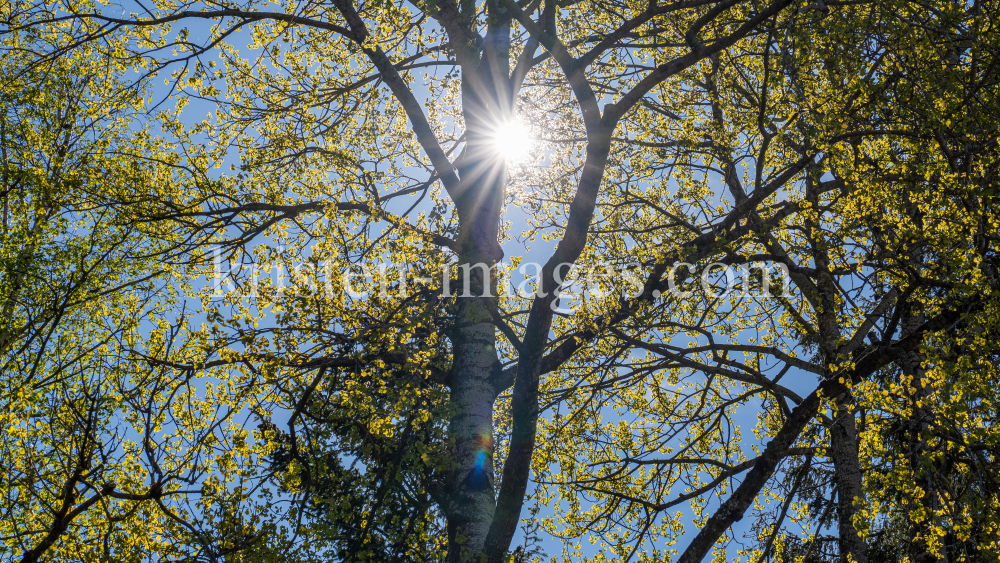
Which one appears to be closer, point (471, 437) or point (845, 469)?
point (471, 437)

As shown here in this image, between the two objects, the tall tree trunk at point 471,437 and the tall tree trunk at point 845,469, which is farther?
the tall tree trunk at point 845,469

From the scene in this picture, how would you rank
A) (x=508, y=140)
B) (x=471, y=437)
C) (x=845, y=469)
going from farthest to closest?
(x=508, y=140) < (x=845, y=469) < (x=471, y=437)

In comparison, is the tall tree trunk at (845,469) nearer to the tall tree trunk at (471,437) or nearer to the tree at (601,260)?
the tree at (601,260)

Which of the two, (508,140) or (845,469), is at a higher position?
(508,140)

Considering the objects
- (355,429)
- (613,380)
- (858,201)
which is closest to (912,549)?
(613,380)

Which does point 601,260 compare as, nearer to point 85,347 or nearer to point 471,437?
point 471,437

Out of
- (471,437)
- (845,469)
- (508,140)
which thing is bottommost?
(471,437)

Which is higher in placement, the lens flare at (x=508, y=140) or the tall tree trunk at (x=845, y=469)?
the lens flare at (x=508, y=140)

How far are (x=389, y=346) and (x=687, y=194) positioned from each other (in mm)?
4355

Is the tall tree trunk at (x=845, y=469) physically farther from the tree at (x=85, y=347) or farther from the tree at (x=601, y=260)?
the tree at (x=85, y=347)

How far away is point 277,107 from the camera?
26.2 ft

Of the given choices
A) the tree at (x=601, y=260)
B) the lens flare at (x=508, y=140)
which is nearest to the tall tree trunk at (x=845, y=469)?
the tree at (x=601, y=260)

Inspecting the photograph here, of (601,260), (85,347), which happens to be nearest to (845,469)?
→ (601,260)

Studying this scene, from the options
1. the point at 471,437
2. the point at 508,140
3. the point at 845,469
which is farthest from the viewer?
the point at 508,140
